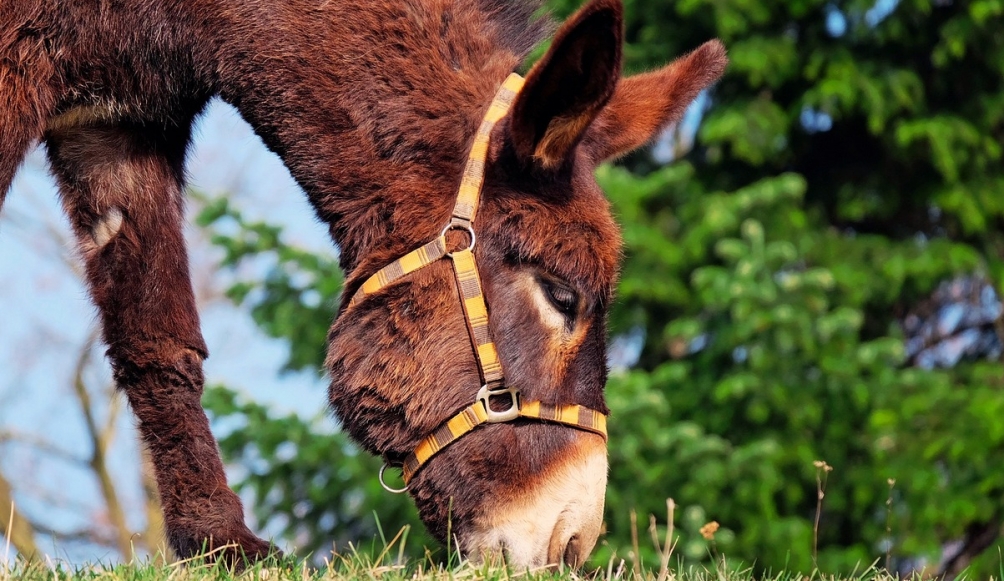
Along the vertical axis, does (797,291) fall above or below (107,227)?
below

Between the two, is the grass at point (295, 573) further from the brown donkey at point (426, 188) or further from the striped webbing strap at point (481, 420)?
the striped webbing strap at point (481, 420)

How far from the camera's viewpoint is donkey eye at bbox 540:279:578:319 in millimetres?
3266

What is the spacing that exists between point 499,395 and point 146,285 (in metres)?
1.40

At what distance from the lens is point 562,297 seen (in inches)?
129

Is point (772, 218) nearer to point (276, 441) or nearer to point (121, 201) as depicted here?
point (276, 441)

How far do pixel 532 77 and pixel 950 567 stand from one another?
6.47 meters

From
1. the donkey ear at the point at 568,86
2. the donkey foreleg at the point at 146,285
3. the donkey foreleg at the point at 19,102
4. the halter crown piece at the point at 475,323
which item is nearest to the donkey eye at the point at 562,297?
the halter crown piece at the point at 475,323

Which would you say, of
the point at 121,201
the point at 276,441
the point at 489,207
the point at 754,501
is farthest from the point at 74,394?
the point at 489,207

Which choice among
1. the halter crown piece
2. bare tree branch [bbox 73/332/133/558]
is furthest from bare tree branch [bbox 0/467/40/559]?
the halter crown piece

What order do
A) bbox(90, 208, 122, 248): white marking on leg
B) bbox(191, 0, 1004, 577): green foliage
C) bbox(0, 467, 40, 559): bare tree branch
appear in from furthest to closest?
bbox(0, 467, 40, 559): bare tree branch
bbox(191, 0, 1004, 577): green foliage
bbox(90, 208, 122, 248): white marking on leg

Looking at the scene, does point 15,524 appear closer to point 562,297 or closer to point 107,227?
point 107,227

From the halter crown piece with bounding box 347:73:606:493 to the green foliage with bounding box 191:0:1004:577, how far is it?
139 inches

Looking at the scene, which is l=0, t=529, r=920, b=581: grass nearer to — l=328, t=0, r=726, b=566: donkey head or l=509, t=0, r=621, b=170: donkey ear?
l=328, t=0, r=726, b=566: donkey head

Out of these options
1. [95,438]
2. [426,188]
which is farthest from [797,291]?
[95,438]
